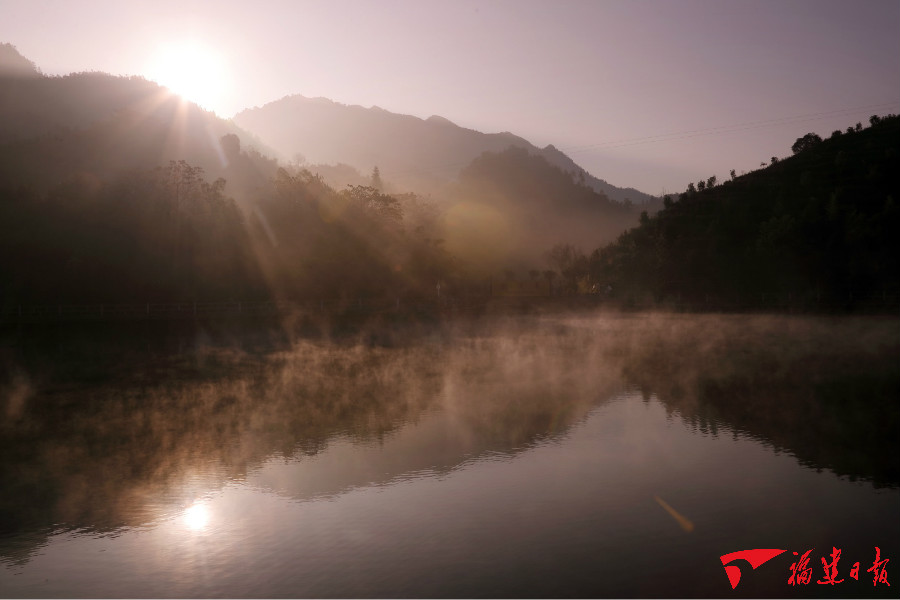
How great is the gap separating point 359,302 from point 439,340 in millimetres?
32265

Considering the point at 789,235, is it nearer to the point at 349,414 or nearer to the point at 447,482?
the point at 349,414

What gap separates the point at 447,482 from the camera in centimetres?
1402

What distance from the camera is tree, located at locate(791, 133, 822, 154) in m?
150

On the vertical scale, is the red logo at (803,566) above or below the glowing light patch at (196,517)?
above

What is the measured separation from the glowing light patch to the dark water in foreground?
6cm

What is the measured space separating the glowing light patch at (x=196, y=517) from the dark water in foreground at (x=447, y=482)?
0.06m

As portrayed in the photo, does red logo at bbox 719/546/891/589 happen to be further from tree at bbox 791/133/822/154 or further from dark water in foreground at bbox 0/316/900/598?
tree at bbox 791/133/822/154

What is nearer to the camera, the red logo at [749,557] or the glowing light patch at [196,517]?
the red logo at [749,557]

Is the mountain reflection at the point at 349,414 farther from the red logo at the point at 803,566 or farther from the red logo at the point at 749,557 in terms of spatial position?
the red logo at the point at 749,557

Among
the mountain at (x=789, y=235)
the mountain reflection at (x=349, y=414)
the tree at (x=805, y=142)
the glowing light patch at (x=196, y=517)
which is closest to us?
the glowing light patch at (x=196, y=517)

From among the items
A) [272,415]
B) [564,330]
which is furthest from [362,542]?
[564,330]

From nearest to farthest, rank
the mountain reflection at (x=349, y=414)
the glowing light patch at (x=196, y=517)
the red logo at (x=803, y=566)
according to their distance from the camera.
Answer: the red logo at (x=803, y=566) < the glowing light patch at (x=196, y=517) < the mountain reflection at (x=349, y=414)

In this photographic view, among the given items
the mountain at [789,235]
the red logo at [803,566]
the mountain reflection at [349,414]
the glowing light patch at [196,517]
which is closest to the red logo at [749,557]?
the red logo at [803,566]

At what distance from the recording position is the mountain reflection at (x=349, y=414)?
1416 centimetres
